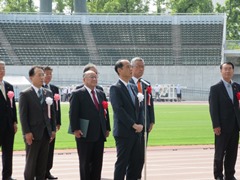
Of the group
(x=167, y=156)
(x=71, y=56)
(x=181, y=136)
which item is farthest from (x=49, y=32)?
(x=167, y=156)

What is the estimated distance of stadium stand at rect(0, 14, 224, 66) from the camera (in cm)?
5722

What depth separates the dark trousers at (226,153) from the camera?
34.1 ft

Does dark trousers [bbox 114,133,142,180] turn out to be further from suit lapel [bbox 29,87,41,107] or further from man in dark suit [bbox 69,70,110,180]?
suit lapel [bbox 29,87,41,107]

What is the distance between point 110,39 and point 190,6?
513 inches

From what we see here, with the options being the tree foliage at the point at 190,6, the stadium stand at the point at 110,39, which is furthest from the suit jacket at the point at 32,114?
the tree foliage at the point at 190,6

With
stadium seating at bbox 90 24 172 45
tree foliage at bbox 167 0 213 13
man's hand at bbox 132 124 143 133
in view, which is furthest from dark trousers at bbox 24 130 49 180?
tree foliage at bbox 167 0 213 13

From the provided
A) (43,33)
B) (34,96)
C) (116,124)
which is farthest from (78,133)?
(43,33)

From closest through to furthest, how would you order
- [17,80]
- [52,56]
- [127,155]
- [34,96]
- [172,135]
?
[127,155] → [34,96] → [172,135] → [17,80] → [52,56]

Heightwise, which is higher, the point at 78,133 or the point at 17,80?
the point at 78,133

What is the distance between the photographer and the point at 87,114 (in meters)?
9.45

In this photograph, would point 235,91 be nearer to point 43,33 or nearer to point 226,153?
point 226,153

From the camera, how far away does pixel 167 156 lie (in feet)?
47.3

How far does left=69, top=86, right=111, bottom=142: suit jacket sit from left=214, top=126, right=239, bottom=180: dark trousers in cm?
208

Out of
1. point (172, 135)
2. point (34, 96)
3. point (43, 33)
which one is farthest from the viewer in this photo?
point (43, 33)
